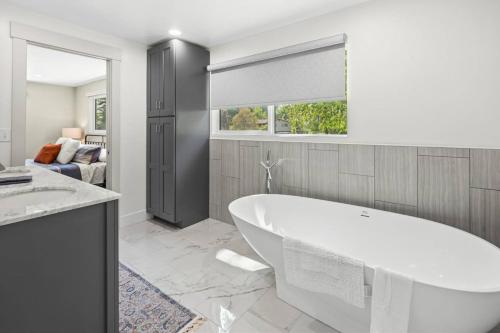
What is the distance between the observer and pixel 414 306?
1.19 metres

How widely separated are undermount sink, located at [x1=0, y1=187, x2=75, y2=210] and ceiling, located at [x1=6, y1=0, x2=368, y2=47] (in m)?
1.80

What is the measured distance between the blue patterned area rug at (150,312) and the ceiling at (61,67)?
3638mm

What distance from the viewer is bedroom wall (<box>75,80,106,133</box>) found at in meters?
6.40

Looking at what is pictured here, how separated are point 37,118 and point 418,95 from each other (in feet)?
25.5

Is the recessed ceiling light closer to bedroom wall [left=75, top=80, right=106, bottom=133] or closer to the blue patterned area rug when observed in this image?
the blue patterned area rug

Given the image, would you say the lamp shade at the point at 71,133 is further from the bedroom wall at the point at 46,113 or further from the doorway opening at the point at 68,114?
the bedroom wall at the point at 46,113

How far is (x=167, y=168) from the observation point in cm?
331

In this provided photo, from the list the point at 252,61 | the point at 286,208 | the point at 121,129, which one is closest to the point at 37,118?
the point at 121,129

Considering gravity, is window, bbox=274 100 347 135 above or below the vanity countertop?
above

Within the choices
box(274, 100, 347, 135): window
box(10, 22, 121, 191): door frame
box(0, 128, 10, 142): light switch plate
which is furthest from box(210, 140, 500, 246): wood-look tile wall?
box(0, 128, 10, 142): light switch plate

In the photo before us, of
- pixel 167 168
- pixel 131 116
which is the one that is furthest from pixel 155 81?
pixel 167 168

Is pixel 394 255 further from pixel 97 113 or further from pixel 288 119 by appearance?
pixel 97 113

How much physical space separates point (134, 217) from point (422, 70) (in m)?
3.52

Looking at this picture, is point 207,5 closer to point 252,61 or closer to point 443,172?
point 252,61
